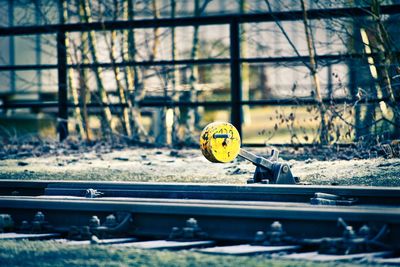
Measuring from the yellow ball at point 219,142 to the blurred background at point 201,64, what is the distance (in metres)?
5.14

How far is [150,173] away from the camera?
1189 cm

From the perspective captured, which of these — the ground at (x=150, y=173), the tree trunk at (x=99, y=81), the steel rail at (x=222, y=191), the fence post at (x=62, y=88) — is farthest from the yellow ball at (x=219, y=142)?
the fence post at (x=62, y=88)

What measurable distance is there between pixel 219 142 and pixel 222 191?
1.46 ft

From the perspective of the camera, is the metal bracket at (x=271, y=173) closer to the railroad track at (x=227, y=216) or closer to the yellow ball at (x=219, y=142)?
the railroad track at (x=227, y=216)

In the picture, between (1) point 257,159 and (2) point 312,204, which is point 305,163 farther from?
(2) point 312,204

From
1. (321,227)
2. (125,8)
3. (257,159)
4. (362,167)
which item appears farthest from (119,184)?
(125,8)

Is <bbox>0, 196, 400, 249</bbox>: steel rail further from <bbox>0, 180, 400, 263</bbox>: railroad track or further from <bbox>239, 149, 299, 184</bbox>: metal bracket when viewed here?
<bbox>239, 149, 299, 184</bbox>: metal bracket

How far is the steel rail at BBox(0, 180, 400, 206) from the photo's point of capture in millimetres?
7504

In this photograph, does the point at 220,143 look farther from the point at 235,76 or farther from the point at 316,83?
the point at 235,76

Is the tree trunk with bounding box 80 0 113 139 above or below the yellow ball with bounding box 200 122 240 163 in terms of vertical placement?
above

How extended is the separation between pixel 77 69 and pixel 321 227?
11.3m

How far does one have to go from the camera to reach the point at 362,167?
36.7 feet

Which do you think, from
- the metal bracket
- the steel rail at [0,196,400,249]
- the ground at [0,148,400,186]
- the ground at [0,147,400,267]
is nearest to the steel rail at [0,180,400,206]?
the metal bracket

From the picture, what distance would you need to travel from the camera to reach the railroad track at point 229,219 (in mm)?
5953
